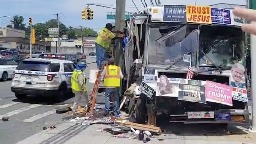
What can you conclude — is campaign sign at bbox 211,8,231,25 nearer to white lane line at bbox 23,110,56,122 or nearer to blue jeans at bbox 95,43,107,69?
blue jeans at bbox 95,43,107,69

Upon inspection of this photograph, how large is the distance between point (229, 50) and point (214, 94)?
4.58ft

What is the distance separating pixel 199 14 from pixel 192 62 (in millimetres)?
1187

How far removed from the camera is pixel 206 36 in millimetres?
10031

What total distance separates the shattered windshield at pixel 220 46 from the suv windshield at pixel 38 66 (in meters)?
7.92

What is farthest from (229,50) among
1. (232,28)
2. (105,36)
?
(105,36)

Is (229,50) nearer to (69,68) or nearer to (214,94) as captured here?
(214,94)

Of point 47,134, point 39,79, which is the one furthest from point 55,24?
point 47,134

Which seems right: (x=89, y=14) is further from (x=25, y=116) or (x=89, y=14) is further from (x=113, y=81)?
(x=113, y=81)

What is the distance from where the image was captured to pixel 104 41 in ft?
44.7

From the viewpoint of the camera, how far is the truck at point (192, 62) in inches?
376

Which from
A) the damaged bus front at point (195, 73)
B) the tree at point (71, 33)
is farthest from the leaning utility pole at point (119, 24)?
the tree at point (71, 33)

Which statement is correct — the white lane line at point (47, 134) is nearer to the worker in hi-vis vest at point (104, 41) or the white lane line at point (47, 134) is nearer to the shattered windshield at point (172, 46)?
the shattered windshield at point (172, 46)

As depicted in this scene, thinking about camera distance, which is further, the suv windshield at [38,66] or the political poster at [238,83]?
the suv windshield at [38,66]

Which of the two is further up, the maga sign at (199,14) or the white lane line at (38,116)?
the maga sign at (199,14)
